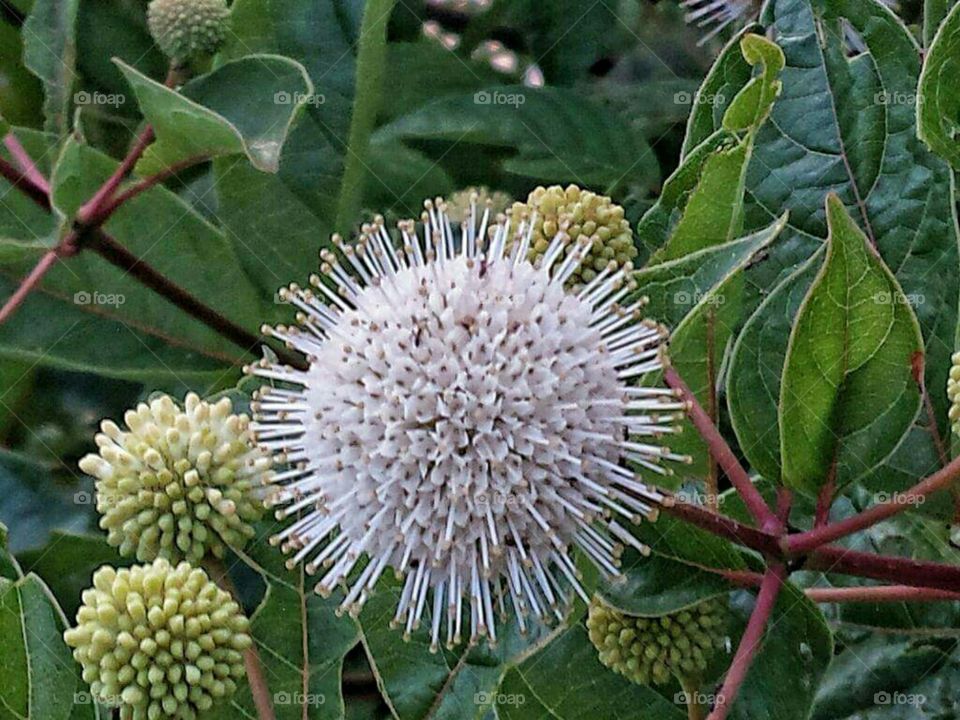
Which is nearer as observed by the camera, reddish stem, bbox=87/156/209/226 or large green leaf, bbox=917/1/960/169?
large green leaf, bbox=917/1/960/169

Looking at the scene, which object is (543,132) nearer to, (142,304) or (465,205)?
(465,205)

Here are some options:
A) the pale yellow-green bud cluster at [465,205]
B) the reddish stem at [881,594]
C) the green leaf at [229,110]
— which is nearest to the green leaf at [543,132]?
the pale yellow-green bud cluster at [465,205]

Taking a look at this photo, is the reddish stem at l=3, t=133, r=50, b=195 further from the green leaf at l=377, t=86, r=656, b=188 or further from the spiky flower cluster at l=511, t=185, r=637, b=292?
the spiky flower cluster at l=511, t=185, r=637, b=292

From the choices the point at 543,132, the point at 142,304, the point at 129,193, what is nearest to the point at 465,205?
the point at 543,132

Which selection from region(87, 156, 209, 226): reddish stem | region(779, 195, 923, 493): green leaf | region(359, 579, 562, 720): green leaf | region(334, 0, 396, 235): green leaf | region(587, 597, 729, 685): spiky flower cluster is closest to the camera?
region(779, 195, 923, 493): green leaf

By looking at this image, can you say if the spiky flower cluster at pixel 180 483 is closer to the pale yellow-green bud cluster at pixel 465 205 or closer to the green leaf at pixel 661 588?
the green leaf at pixel 661 588

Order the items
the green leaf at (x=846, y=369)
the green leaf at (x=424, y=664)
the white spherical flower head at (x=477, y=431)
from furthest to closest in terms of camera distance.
Result: 1. the green leaf at (x=424, y=664)
2. the white spherical flower head at (x=477, y=431)
3. the green leaf at (x=846, y=369)

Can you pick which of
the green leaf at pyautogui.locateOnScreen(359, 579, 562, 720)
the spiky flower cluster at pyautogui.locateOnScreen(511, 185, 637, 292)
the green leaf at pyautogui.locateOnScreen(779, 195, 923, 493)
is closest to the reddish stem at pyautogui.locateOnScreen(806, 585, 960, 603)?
the green leaf at pyautogui.locateOnScreen(779, 195, 923, 493)
